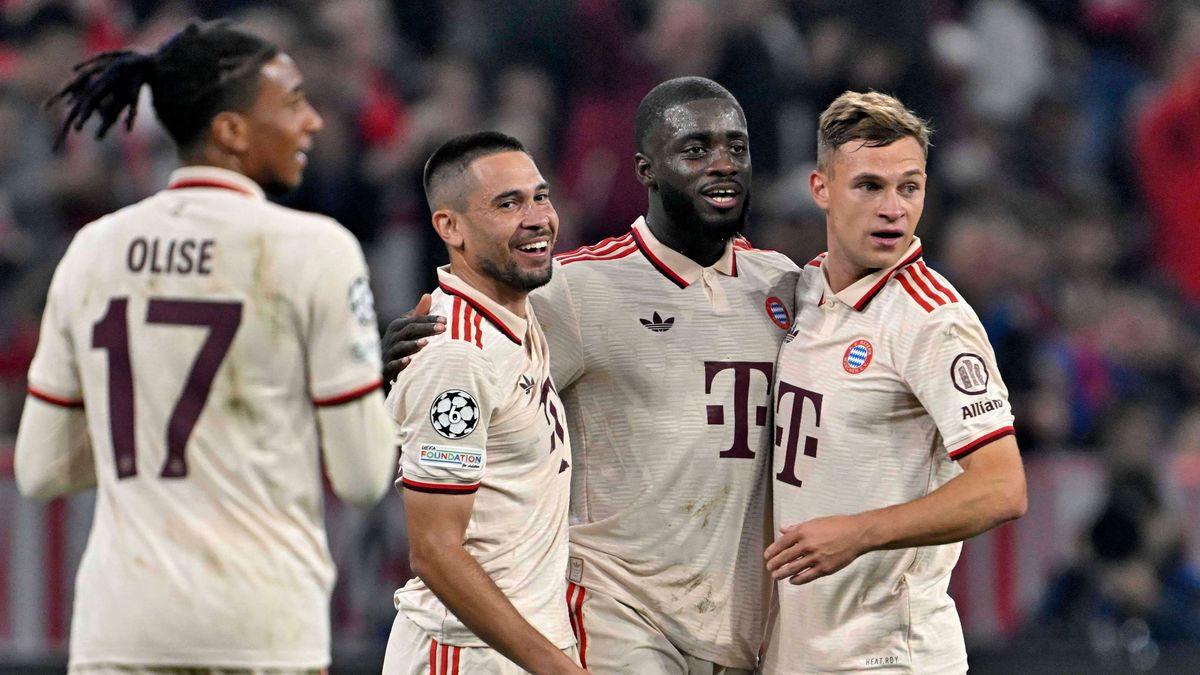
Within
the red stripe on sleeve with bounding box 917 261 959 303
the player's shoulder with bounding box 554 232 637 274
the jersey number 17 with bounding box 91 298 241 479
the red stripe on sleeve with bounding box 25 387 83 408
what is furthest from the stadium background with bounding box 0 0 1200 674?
the jersey number 17 with bounding box 91 298 241 479

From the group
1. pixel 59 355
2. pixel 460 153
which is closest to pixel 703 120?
pixel 460 153

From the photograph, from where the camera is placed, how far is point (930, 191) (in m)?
9.93

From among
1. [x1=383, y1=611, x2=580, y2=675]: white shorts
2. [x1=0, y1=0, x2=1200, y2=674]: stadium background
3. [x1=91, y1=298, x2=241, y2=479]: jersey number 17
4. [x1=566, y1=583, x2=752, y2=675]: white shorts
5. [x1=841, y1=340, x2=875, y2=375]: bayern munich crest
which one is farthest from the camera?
[x1=0, y1=0, x2=1200, y2=674]: stadium background

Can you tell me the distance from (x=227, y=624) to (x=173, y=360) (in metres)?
0.56

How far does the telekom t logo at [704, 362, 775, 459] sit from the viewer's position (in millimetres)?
4945

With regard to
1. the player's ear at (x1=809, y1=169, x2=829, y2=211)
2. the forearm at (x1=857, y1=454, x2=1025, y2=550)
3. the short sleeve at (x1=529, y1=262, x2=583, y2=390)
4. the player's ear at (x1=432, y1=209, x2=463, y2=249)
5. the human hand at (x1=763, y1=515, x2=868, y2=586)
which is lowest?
the human hand at (x1=763, y1=515, x2=868, y2=586)

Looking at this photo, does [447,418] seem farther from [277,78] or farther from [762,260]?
[762,260]

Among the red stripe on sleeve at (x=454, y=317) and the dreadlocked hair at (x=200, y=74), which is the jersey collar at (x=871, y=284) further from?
the dreadlocked hair at (x=200, y=74)

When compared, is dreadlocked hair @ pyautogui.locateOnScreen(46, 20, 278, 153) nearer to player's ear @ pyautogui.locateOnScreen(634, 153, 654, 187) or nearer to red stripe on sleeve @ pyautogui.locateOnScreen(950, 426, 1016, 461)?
player's ear @ pyautogui.locateOnScreen(634, 153, 654, 187)

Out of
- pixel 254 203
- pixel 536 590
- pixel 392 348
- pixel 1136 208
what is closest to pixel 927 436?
pixel 536 590

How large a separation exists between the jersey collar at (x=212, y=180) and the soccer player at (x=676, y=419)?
1.37m

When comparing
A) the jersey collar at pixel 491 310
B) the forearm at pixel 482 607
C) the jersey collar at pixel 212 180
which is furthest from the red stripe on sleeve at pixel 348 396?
the jersey collar at pixel 491 310

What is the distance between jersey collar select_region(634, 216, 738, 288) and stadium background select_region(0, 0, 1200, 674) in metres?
3.64

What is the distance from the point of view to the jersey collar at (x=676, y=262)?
16.7ft
